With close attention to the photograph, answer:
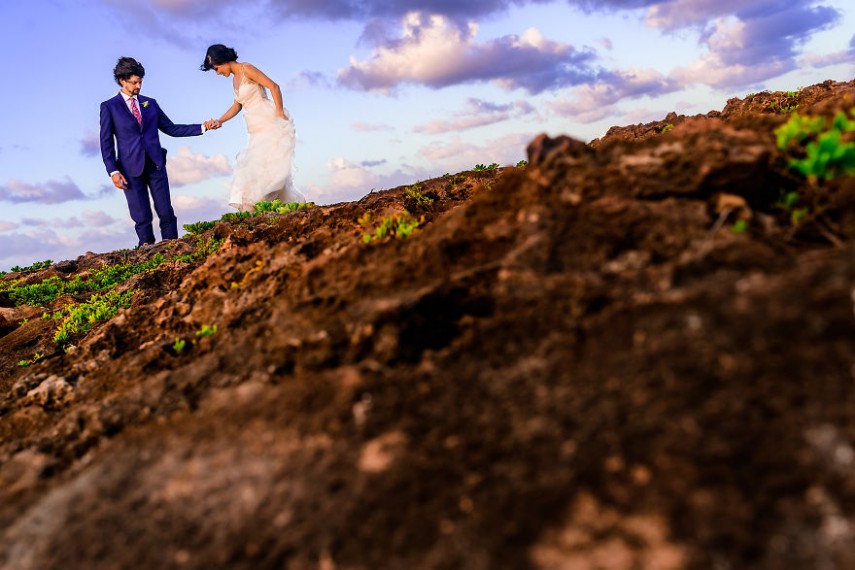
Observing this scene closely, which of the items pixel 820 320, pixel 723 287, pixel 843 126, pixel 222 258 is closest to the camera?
pixel 820 320

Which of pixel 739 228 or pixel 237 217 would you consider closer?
pixel 739 228

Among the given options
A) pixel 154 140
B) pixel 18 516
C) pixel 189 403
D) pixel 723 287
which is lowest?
pixel 18 516

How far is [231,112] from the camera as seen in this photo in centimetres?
1612

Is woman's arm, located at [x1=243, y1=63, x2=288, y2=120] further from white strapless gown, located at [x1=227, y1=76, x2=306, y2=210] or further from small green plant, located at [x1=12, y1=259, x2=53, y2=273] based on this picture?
small green plant, located at [x1=12, y1=259, x2=53, y2=273]

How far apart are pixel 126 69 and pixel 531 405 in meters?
16.7

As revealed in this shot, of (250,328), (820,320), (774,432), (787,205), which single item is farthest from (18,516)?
(787,205)

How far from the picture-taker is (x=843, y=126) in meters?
3.62

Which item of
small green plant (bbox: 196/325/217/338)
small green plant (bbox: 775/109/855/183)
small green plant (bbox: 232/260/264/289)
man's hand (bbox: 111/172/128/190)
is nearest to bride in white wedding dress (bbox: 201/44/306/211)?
man's hand (bbox: 111/172/128/190)

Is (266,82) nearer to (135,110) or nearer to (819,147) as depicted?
(135,110)

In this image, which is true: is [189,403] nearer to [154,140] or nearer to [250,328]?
[250,328]

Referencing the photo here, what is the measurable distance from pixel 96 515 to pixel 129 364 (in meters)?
2.56

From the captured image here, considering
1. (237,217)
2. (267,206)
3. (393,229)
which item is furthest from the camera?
(267,206)

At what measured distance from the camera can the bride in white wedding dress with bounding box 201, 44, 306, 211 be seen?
15820 millimetres

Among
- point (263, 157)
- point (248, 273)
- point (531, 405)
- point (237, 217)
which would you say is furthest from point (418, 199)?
point (263, 157)
